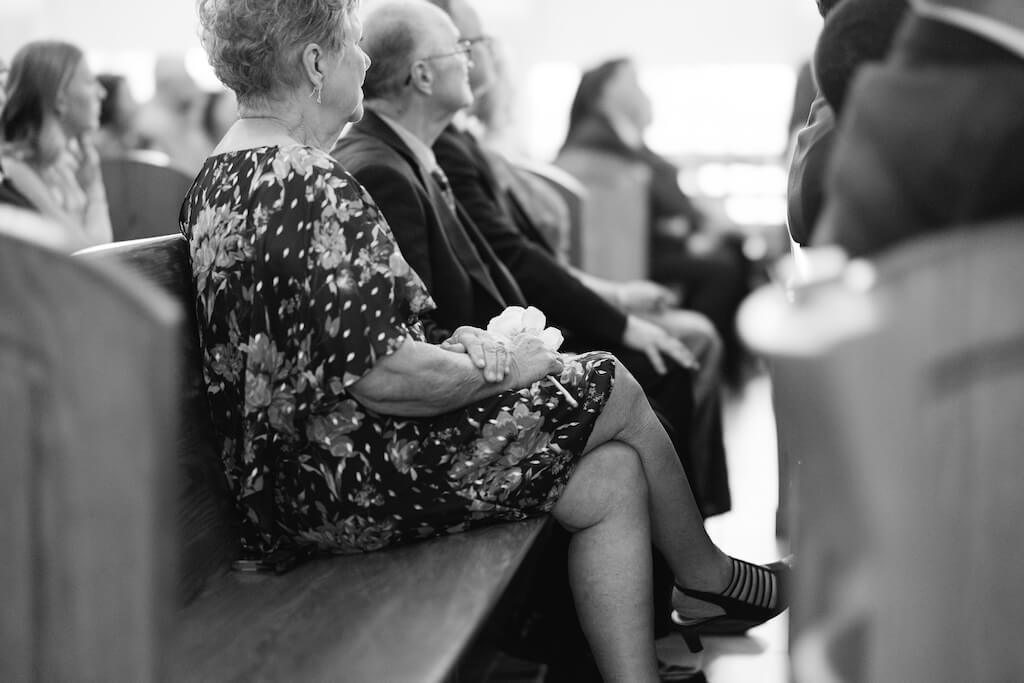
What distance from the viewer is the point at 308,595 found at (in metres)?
1.74

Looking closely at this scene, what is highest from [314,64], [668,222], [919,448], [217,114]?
[314,64]

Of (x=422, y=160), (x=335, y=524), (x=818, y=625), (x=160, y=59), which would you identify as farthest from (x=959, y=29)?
(x=160, y=59)

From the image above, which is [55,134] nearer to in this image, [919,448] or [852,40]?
[852,40]

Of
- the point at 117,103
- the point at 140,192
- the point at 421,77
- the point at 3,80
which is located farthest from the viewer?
the point at 117,103

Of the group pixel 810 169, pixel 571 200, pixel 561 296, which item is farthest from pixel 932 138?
pixel 571 200

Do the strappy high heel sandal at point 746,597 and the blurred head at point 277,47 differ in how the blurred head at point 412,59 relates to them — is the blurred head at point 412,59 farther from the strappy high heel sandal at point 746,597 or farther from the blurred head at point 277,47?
the strappy high heel sandal at point 746,597

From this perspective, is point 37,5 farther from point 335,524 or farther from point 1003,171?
point 1003,171

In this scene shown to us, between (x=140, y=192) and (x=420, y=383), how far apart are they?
2.38 meters

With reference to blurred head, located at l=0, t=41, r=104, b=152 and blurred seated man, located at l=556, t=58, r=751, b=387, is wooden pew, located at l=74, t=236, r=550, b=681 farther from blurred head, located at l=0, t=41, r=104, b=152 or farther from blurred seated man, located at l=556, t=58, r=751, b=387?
blurred seated man, located at l=556, t=58, r=751, b=387

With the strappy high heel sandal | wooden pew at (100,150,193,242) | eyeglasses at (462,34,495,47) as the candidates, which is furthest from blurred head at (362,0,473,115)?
wooden pew at (100,150,193,242)

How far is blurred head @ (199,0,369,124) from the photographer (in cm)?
192

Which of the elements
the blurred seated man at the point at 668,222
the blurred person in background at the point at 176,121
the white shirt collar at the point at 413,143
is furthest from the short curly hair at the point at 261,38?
the blurred person in background at the point at 176,121

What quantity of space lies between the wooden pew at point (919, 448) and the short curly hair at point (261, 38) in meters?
1.04

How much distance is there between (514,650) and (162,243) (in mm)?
1091
